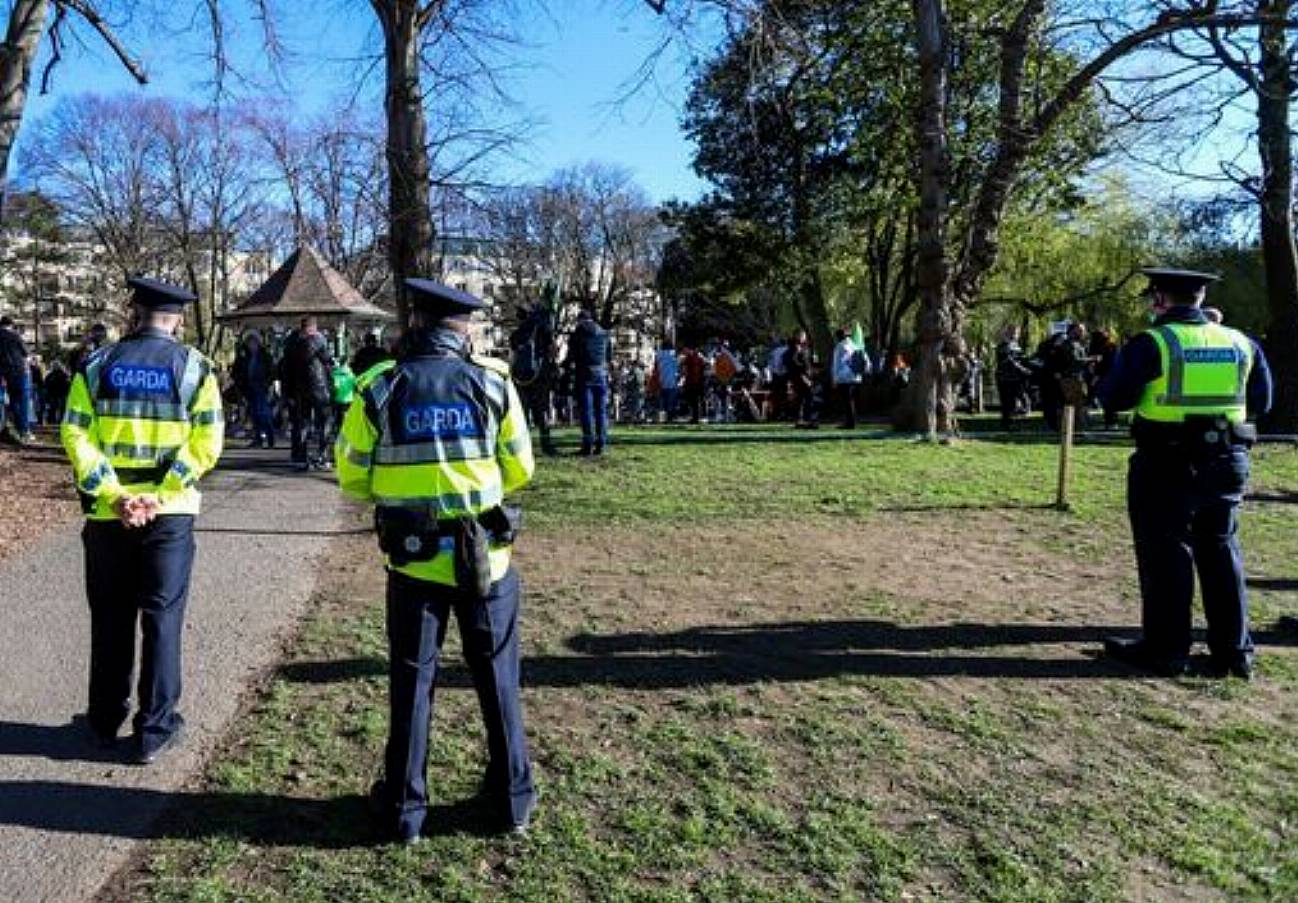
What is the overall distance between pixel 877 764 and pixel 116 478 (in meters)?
3.32

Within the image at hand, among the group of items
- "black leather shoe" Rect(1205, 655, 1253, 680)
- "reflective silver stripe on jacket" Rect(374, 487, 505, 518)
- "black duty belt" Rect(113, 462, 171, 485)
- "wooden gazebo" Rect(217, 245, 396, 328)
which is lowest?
"black leather shoe" Rect(1205, 655, 1253, 680)

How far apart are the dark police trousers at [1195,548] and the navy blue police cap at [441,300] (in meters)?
3.79

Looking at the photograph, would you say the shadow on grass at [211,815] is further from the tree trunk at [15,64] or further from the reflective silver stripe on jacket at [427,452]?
the tree trunk at [15,64]

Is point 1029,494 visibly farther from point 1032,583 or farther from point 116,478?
point 116,478

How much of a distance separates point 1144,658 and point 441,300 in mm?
4118

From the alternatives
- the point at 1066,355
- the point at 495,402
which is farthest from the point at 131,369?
Answer: the point at 1066,355

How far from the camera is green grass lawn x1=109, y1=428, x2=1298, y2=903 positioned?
12.1 feet

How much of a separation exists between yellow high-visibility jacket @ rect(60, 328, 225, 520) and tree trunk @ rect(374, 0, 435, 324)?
936 centimetres

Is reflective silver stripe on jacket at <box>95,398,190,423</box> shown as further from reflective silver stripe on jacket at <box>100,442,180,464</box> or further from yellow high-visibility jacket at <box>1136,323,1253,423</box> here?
yellow high-visibility jacket at <box>1136,323,1253,423</box>

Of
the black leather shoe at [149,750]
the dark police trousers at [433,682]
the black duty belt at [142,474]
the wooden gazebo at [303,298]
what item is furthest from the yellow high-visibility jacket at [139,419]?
the wooden gazebo at [303,298]

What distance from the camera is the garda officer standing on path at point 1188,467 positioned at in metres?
5.69

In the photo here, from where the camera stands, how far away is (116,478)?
4.57 metres

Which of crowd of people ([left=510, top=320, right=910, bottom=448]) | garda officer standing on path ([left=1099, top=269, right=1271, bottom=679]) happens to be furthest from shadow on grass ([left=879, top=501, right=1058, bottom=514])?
crowd of people ([left=510, top=320, right=910, bottom=448])

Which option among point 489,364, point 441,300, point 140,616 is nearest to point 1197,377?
point 489,364
